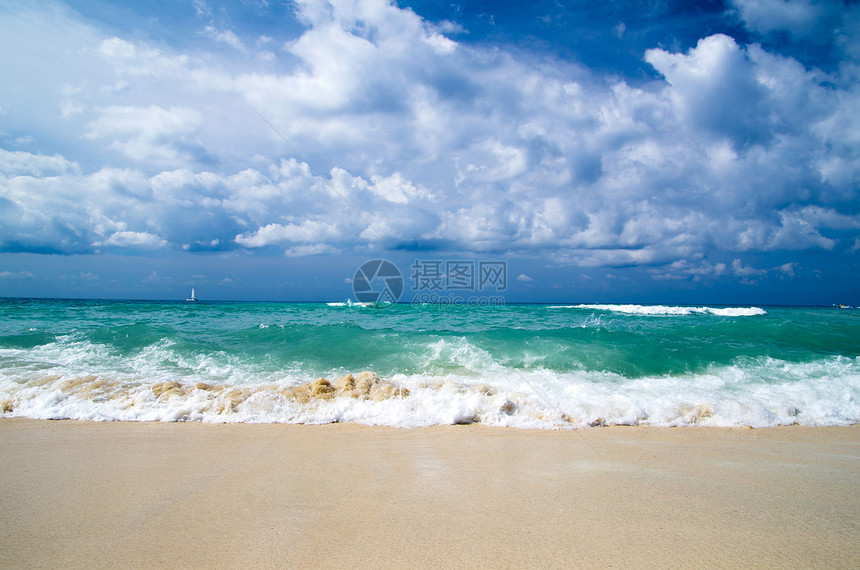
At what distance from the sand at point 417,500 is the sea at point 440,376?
31.4 inches

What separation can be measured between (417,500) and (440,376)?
17.1 feet

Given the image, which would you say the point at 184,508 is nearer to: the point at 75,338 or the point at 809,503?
the point at 809,503

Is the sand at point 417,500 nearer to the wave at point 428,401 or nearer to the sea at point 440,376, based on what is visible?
the wave at point 428,401

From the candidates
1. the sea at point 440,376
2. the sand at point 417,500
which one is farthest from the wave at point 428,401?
the sand at point 417,500

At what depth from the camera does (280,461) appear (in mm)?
4219

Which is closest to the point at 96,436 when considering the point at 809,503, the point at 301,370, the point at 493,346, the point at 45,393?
the point at 45,393

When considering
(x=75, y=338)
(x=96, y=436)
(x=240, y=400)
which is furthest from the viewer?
(x=75, y=338)

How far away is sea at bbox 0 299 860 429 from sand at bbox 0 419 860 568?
80 centimetres

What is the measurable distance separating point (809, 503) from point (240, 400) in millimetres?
6787

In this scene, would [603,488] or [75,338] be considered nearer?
[603,488]

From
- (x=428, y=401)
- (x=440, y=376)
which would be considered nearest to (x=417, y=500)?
(x=428, y=401)

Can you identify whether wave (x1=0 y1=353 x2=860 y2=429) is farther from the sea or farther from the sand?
the sand

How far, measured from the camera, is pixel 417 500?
333cm

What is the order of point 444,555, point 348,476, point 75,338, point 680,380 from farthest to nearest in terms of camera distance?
point 75,338, point 680,380, point 348,476, point 444,555
